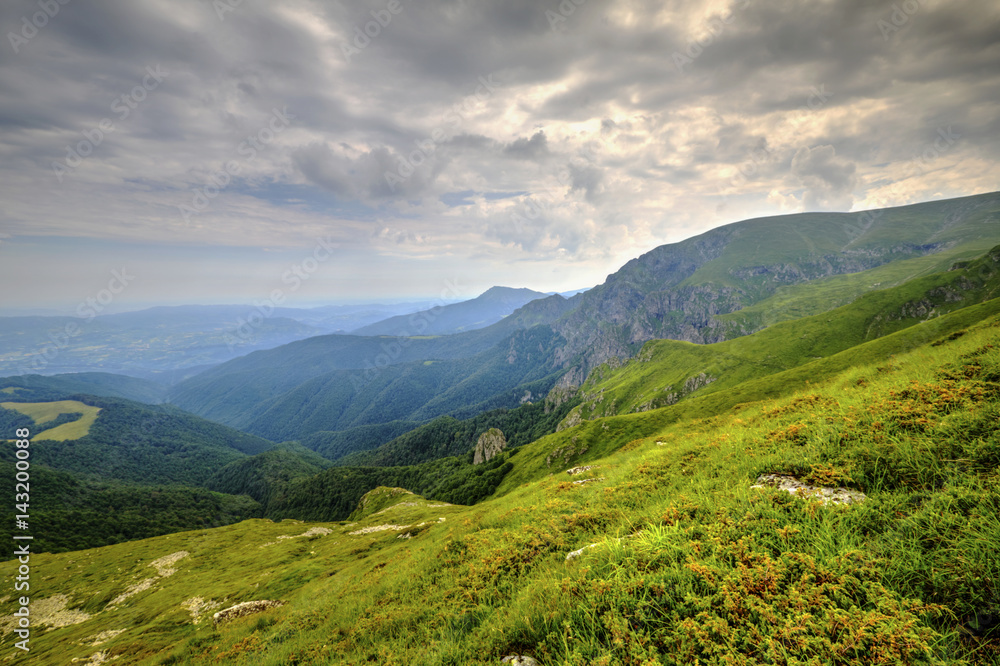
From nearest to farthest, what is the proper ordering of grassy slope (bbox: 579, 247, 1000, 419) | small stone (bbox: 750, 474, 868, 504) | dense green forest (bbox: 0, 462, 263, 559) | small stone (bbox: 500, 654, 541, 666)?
small stone (bbox: 500, 654, 541, 666) → small stone (bbox: 750, 474, 868, 504) → grassy slope (bbox: 579, 247, 1000, 419) → dense green forest (bbox: 0, 462, 263, 559)

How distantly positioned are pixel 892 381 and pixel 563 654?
16235mm

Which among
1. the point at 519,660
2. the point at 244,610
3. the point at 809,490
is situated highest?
the point at 809,490

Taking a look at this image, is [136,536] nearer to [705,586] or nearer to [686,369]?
[705,586]

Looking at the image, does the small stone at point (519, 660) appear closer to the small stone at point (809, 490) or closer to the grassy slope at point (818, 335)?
the small stone at point (809, 490)

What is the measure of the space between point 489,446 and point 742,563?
578 ft

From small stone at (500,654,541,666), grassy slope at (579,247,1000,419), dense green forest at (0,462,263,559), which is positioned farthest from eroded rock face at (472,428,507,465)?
small stone at (500,654,541,666)

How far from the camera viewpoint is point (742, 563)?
6.92 metres

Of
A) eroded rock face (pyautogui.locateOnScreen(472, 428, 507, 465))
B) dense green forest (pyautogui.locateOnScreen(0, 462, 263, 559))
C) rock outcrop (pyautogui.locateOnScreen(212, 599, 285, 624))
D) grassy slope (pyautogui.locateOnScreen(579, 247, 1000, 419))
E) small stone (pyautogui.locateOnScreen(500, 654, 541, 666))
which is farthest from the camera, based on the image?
eroded rock face (pyautogui.locateOnScreen(472, 428, 507, 465))

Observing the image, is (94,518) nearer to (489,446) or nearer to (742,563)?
(489,446)

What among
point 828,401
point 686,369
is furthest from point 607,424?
point 686,369

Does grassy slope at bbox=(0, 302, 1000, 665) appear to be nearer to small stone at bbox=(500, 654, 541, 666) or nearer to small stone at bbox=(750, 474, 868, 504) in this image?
small stone at bbox=(500, 654, 541, 666)

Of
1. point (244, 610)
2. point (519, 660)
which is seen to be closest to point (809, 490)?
point (519, 660)

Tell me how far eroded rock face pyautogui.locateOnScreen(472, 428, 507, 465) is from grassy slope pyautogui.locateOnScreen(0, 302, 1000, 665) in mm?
159953

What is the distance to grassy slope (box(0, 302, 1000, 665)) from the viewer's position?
5328mm
